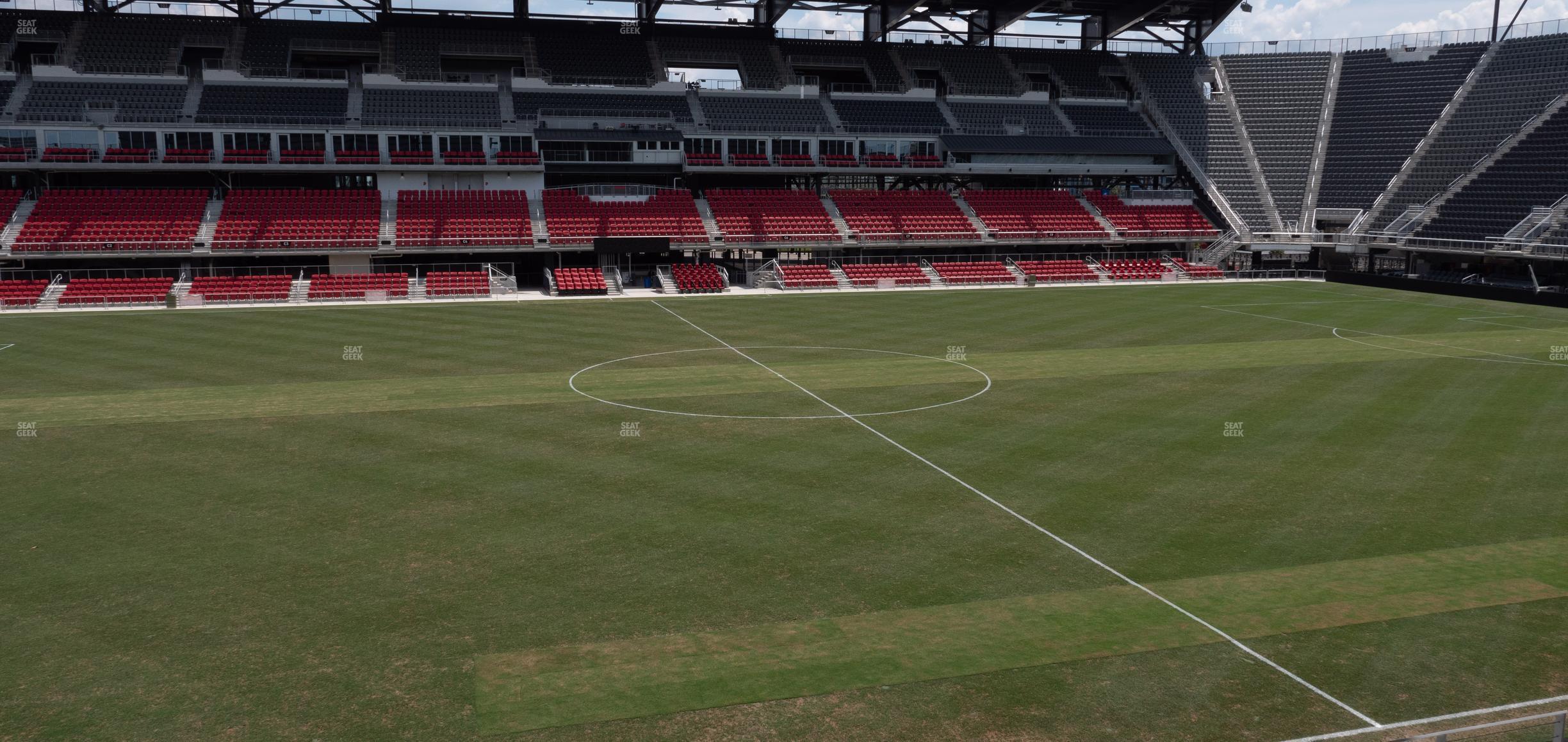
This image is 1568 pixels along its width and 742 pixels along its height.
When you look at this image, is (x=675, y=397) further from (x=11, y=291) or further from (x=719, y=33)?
(x=719, y=33)

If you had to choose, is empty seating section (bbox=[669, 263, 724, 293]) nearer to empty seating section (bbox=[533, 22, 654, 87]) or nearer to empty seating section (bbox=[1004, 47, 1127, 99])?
empty seating section (bbox=[533, 22, 654, 87])

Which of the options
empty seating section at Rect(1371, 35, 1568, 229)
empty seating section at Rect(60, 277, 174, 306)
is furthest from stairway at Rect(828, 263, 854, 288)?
empty seating section at Rect(1371, 35, 1568, 229)

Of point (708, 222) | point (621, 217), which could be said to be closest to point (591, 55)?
point (621, 217)

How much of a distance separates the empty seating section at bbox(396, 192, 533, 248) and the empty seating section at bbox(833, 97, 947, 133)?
77.0 feet

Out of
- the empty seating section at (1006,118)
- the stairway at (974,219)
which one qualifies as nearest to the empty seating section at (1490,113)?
the empty seating section at (1006,118)

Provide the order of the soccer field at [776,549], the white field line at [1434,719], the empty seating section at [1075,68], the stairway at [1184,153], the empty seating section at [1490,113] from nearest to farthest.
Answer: the white field line at [1434,719], the soccer field at [776,549], the empty seating section at [1490,113], the stairway at [1184,153], the empty seating section at [1075,68]

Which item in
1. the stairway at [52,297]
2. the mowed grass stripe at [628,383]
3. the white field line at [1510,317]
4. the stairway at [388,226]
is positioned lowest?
the mowed grass stripe at [628,383]

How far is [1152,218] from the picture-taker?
72438mm

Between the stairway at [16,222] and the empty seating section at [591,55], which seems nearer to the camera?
the stairway at [16,222]

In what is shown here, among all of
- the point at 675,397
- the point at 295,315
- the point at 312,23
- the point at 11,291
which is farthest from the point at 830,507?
the point at 312,23

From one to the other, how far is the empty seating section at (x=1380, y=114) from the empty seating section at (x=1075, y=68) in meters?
15.9

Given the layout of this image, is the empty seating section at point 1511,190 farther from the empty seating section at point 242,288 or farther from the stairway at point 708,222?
the empty seating section at point 242,288

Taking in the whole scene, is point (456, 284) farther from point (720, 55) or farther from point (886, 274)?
point (720, 55)

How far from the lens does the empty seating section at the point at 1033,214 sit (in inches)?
2704
